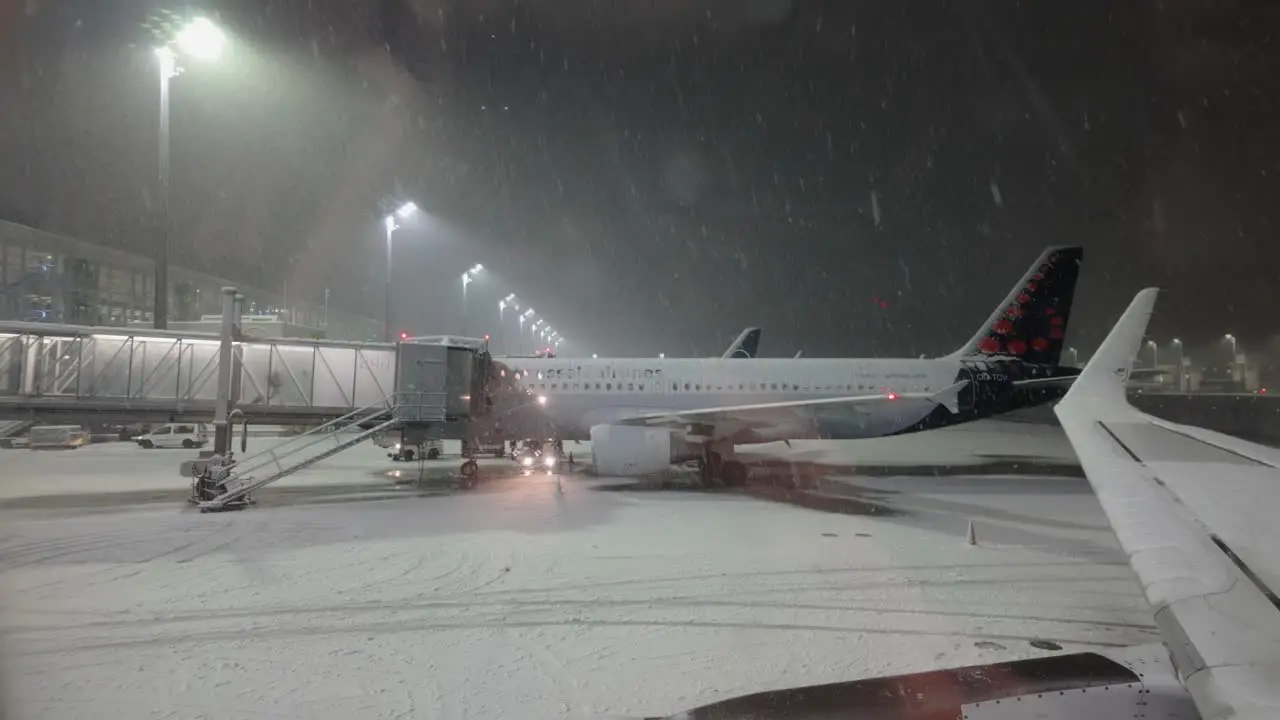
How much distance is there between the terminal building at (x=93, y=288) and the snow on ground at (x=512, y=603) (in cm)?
1722

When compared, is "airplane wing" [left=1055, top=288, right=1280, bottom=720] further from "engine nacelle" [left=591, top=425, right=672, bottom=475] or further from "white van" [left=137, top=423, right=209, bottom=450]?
"white van" [left=137, top=423, right=209, bottom=450]

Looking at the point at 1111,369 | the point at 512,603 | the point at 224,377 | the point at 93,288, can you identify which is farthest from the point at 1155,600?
the point at 93,288

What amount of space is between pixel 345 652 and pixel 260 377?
41.4 feet

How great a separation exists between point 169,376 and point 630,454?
409 inches

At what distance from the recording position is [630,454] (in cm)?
1716

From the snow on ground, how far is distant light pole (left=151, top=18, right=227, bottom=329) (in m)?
4.87

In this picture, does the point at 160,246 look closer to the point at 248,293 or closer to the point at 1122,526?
the point at 1122,526

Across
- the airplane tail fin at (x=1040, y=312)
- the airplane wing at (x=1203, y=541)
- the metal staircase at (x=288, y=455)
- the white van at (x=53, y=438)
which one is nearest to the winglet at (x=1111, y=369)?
the airplane wing at (x=1203, y=541)

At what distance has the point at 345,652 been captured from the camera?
6.60 m

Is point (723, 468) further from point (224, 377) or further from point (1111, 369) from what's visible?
point (1111, 369)

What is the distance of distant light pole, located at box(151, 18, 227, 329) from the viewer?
16.2m

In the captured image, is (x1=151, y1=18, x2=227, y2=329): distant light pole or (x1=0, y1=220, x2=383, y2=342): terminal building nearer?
(x1=151, y1=18, x2=227, y2=329): distant light pole

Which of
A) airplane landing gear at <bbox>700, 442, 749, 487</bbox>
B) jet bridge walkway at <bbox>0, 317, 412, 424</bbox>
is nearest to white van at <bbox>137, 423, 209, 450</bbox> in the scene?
jet bridge walkway at <bbox>0, 317, 412, 424</bbox>

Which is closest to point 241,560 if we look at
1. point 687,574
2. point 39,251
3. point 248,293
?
point 687,574
